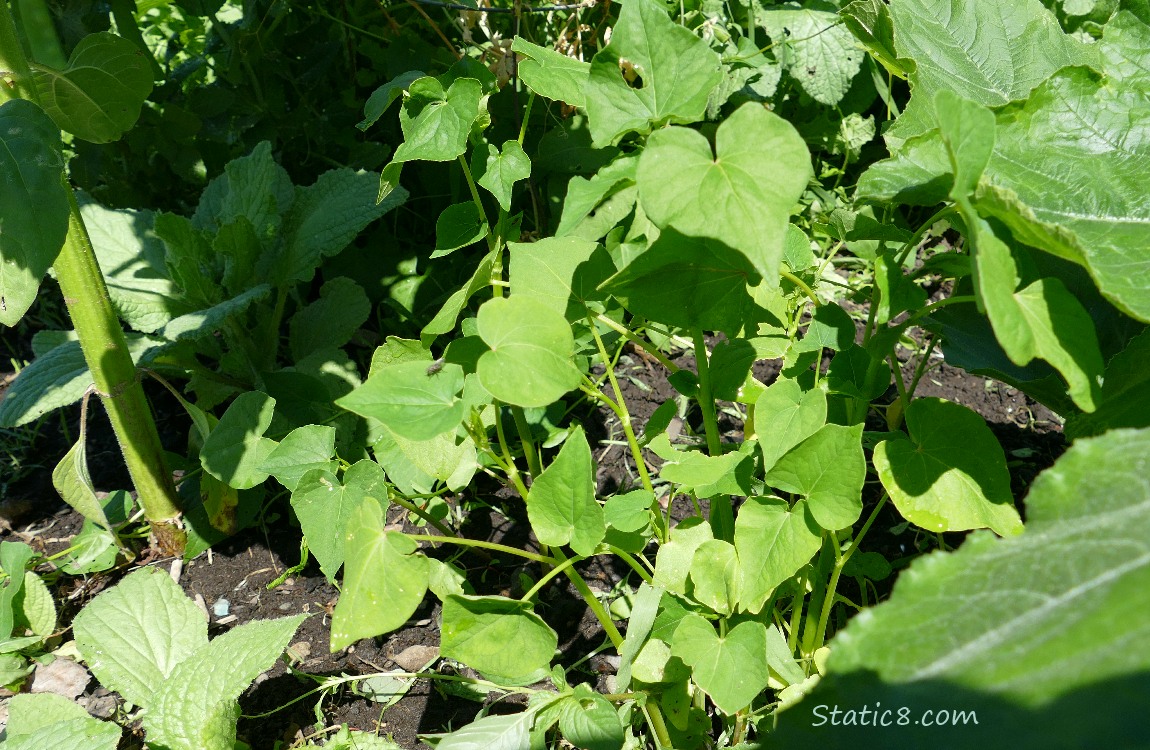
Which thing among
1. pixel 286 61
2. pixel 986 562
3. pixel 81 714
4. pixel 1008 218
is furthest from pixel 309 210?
pixel 986 562

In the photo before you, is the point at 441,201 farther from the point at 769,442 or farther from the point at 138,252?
the point at 769,442

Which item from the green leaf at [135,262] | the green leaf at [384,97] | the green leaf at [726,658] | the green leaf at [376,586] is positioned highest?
the green leaf at [384,97]

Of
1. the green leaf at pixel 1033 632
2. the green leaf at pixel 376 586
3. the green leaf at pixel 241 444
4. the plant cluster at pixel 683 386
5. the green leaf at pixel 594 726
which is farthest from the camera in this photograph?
the green leaf at pixel 241 444

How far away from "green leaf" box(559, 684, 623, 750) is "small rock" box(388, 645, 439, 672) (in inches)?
21.2

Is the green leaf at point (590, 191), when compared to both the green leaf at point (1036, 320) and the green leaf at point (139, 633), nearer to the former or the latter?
the green leaf at point (1036, 320)

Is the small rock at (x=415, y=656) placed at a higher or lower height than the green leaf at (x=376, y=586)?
lower

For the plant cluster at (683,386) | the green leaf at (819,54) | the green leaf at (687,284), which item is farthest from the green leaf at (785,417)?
the green leaf at (819,54)

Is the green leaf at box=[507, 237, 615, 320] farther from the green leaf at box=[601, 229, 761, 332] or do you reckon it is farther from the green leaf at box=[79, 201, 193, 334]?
the green leaf at box=[79, 201, 193, 334]

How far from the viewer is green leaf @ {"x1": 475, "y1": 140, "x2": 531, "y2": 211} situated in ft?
4.44

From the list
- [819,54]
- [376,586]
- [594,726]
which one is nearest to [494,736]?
[594,726]

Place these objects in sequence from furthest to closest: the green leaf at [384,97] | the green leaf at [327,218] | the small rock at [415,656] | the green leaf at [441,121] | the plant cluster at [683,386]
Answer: the green leaf at [327,218]
the small rock at [415,656]
the green leaf at [384,97]
the green leaf at [441,121]
the plant cluster at [683,386]

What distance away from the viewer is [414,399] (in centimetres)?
114

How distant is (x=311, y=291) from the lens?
2.53 meters

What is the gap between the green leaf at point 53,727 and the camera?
1349mm
